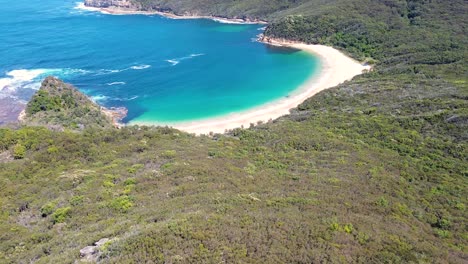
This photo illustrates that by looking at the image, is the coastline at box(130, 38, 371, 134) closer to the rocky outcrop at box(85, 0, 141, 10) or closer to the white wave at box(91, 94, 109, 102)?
the white wave at box(91, 94, 109, 102)

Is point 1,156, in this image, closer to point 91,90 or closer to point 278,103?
point 91,90

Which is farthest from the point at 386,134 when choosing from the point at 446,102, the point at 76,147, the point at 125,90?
the point at 125,90

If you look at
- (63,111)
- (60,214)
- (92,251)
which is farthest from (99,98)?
(92,251)

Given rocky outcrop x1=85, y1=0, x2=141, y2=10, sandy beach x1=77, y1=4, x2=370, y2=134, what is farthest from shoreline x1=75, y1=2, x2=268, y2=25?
sandy beach x1=77, y1=4, x2=370, y2=134

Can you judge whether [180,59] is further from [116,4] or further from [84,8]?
[84,8]

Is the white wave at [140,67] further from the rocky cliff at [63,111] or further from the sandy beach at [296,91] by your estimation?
the sandy beach at [296,91]

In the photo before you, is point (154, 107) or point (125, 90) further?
point (125, 90)

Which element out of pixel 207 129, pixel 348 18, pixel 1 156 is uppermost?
pixel 348 18
